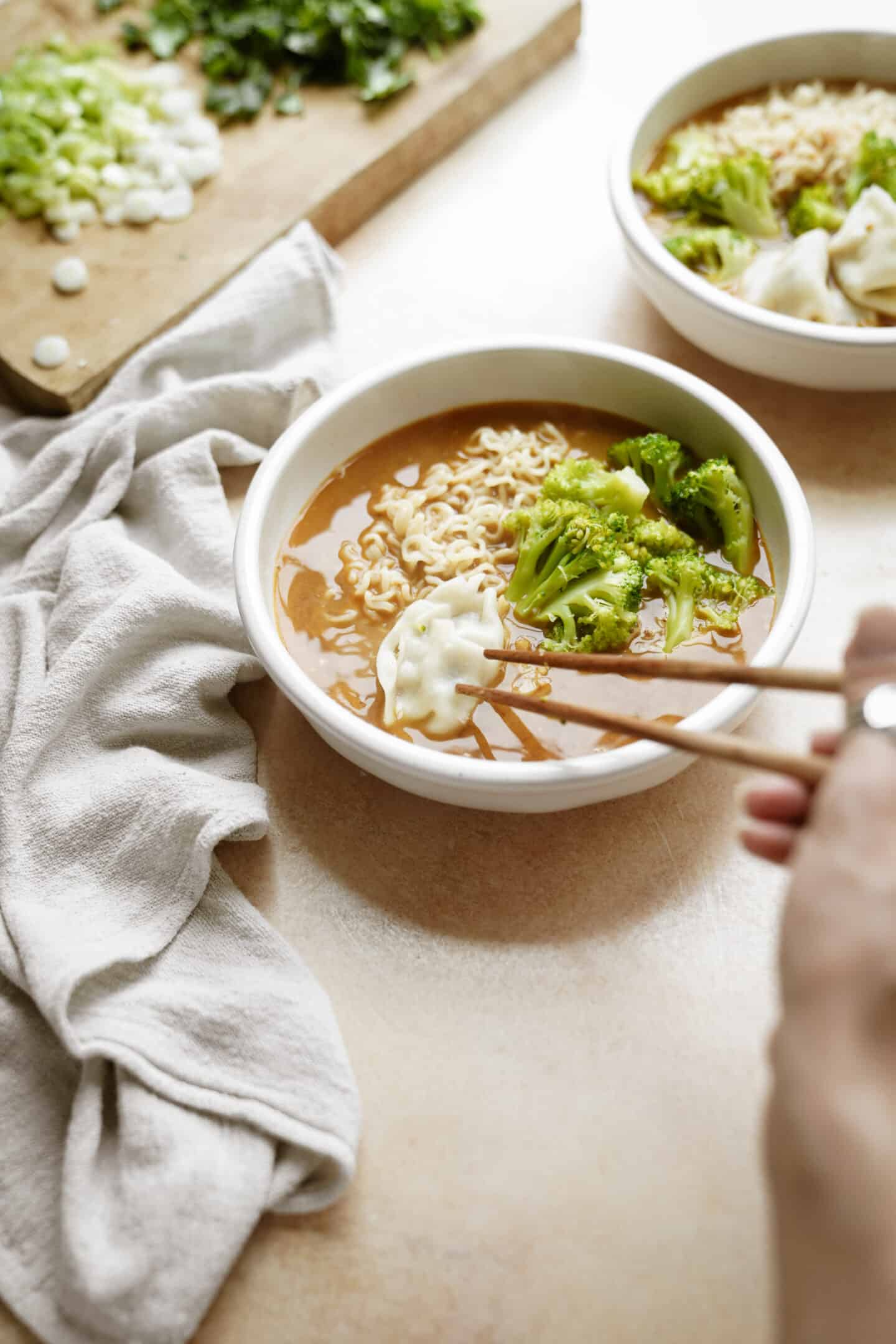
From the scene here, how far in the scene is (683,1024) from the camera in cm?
204

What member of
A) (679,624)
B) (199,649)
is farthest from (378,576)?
(679,624)

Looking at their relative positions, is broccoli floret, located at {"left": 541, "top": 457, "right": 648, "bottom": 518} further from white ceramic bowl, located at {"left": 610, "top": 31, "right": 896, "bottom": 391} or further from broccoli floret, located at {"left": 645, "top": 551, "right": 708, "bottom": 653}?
white ceramic bowl, located at {"left": 610, "top": 31, "right": 896, "bottom": 391}

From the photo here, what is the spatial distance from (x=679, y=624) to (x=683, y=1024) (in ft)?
2.37

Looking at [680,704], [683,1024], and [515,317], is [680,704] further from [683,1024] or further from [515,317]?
[515,317]

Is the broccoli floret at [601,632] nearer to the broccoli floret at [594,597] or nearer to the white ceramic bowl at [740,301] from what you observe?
the broccoli floret at [594,597]

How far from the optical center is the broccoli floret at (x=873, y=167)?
2.94m

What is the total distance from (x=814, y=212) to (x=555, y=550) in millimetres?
1241

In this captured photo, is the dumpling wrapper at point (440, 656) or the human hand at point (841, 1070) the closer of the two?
the human hand at point (841, 1070)

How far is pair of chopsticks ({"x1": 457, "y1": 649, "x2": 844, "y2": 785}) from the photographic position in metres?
1.52

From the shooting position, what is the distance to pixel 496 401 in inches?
107

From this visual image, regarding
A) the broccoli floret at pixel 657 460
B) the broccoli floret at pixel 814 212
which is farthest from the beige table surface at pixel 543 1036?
the broccoli floret at pixel 814 212

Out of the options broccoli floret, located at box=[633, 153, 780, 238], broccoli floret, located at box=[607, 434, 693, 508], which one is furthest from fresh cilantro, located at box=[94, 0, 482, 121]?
broccoli floret, located at box=[607, 434, 693, 508]

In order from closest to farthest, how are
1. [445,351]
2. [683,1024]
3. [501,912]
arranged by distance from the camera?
[683,1024] → [501,912] → [445,351]

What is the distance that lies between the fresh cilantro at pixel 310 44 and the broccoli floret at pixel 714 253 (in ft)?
3.64
